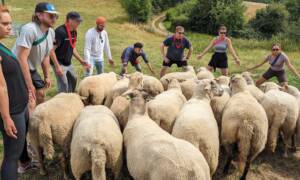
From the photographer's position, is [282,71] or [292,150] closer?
[292,150]

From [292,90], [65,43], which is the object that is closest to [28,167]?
[65,43]

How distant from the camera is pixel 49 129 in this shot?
16.7ft

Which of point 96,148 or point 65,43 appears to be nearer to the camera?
point 96,148

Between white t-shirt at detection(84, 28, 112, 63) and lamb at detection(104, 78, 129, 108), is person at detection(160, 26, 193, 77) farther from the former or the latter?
A: lamb at detection(104, 78, 129, 108)

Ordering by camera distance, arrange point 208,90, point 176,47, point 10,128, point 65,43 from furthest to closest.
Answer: point 176,47 → point 65,43 → point 208,90 → point 10,128

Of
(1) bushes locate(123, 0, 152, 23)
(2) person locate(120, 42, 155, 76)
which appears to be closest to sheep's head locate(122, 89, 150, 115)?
(2) person locate(120, 42, 155, 76)

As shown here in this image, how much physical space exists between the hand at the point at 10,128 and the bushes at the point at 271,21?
4603 cm

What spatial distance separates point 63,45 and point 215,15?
41866mm

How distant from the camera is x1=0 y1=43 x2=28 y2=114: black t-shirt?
3.68 metres

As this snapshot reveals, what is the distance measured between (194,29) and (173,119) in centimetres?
4415

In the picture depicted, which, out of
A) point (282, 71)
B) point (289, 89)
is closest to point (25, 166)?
point (289, 89)

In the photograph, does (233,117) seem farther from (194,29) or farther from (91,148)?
(194,29)

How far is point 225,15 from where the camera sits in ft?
153

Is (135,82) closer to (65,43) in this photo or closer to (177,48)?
(65,43)
